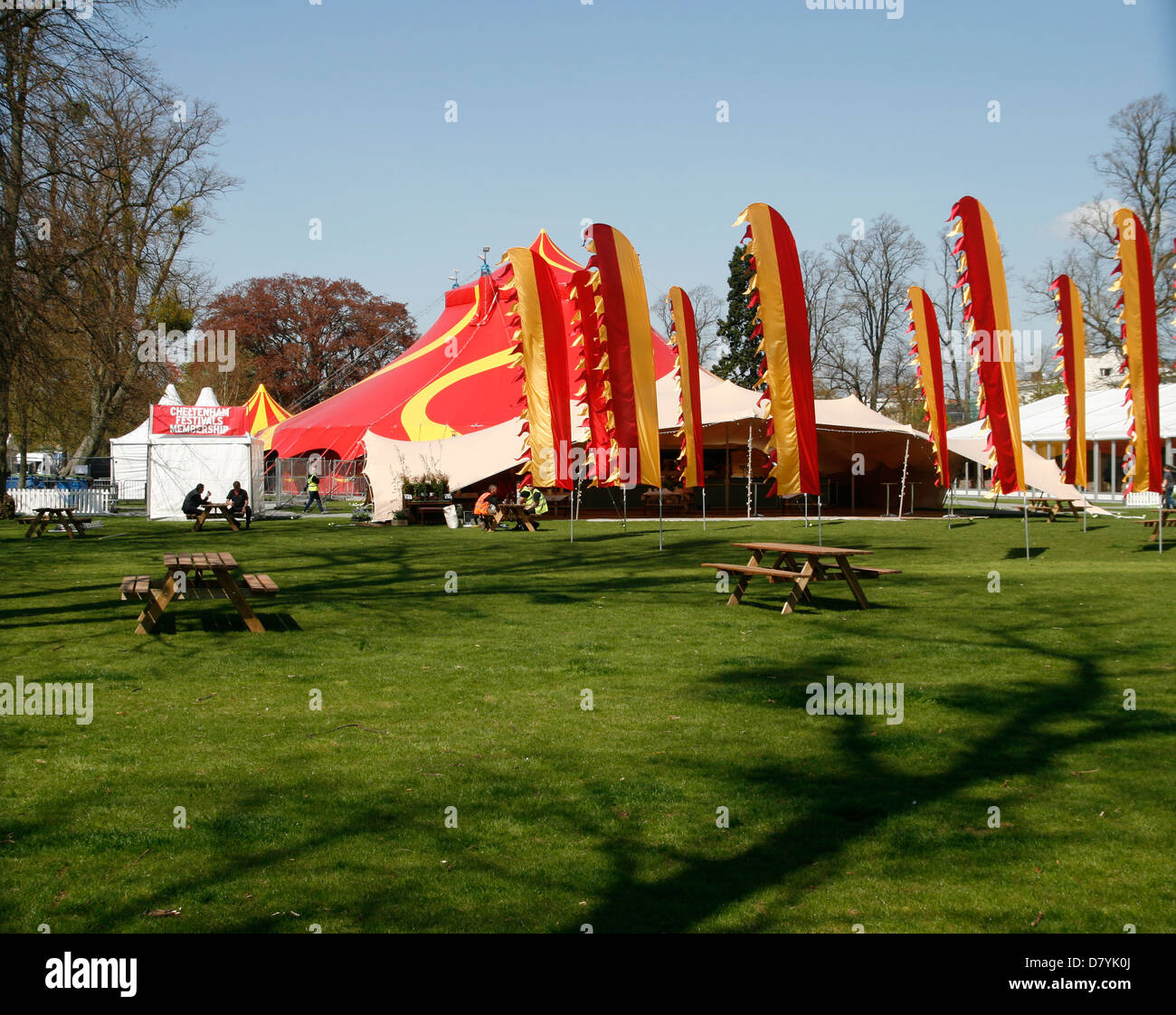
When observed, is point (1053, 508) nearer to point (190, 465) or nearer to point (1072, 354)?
point (1072, 354)

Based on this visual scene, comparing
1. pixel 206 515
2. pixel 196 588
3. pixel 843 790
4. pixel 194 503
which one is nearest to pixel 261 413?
pixel 194 503

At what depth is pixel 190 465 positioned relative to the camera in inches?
1004

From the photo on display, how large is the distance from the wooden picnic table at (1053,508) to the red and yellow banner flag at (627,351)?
12.9 metres

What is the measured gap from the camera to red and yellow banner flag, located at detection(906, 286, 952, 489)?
16453mm

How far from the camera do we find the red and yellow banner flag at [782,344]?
12.7 metres

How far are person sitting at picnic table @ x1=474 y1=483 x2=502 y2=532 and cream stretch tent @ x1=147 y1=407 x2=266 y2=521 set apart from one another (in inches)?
275

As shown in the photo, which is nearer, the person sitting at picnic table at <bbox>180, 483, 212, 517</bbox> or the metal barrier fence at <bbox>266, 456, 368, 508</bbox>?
the person sitting at picnic table at <bbox>180, 483, 212, 517</bbox>

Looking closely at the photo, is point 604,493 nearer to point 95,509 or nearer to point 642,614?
point 95,509

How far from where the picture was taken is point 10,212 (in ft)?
39.9

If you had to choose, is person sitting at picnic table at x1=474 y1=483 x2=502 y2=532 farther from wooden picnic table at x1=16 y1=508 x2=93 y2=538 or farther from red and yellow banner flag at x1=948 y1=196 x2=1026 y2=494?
red and yellow banner flag at x1=948 y1=196 x2=1026 y2=494

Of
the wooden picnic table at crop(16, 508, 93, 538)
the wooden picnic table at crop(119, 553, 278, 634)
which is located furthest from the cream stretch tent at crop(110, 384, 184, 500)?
the wooden picnic table at crop(119, 553, 278, 634)

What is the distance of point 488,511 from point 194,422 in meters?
8.73

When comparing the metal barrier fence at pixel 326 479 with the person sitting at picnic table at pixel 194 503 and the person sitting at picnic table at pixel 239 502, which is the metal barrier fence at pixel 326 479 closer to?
the person sitting at picnic table at pixel 239 502
